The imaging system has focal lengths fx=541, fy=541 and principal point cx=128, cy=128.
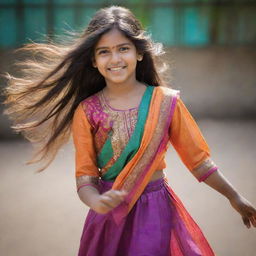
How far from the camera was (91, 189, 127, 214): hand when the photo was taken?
202 centimetres

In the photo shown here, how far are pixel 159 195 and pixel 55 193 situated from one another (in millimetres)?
2517

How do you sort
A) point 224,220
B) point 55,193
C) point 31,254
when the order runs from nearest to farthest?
point 31,254 → point 224,220 → point 55,193

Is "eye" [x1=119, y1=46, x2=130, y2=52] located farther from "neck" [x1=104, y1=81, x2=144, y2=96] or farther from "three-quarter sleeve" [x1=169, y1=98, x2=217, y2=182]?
"three-quarter sleeve" [x1=169, y1=98, x2=217, y2=182]

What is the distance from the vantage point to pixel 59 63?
2801 mm

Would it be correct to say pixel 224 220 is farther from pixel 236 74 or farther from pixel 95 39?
pixel 236 74

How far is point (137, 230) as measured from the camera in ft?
7.95

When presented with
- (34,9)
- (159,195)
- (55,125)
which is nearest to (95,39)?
(55,125)

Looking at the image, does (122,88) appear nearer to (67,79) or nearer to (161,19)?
(67,79)

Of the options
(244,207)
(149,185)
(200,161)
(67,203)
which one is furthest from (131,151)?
(67,203)

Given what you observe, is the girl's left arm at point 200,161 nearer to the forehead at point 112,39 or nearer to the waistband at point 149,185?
the waistband at point 149,185

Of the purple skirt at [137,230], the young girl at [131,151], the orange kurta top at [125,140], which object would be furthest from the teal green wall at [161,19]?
the purple skirt at [137,230]

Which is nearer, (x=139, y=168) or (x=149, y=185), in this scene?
(x=139, y=168)

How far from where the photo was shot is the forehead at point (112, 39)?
8.22 feet

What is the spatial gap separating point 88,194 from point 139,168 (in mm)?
252
